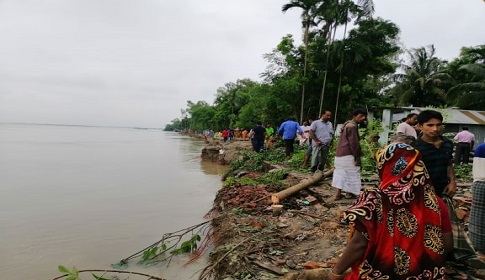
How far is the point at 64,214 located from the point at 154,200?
2404 millimetres

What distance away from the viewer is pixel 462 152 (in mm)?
11625

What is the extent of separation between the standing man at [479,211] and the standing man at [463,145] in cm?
989

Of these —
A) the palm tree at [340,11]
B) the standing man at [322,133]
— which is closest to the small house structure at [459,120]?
the palm tree at [340,11]

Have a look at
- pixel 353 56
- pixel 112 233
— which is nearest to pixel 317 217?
pixel 112 233

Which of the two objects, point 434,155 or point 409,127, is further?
point 409,127

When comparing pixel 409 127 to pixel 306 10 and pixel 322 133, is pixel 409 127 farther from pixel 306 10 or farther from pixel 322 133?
pixel 306 10

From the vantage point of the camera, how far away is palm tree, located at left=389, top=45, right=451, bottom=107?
26109mm

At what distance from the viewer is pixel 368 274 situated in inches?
66.1

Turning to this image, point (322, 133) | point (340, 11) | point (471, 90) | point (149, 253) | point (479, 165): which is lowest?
point (149, 253)

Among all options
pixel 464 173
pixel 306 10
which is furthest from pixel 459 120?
pixel 306 10

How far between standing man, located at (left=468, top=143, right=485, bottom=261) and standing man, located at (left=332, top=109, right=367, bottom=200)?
219 centimetres

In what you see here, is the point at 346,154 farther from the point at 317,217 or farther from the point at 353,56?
the point at 353,56

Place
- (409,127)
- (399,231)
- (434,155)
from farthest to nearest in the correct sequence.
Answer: (409,127) < (434,155) < (399,231)

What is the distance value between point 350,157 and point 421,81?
24.8m
